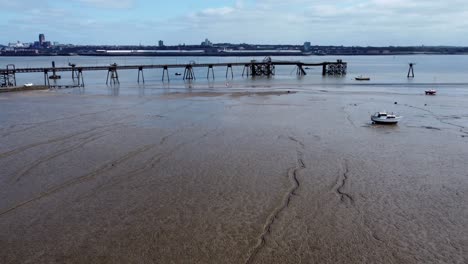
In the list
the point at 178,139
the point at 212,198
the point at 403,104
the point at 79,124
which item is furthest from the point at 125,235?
the point at 403,104

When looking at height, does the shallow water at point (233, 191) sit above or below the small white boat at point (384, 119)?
below

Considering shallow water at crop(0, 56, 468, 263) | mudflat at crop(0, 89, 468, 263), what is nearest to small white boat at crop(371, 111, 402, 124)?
mudflat at crop(0, 89, 468, 263)

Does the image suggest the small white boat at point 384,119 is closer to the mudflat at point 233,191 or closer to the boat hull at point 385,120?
the boat hull at point 385,120

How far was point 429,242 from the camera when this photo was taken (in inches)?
466

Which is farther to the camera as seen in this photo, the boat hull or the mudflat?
the boat hull

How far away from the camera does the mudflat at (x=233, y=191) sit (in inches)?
450

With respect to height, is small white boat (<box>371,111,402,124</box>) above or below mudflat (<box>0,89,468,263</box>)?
above

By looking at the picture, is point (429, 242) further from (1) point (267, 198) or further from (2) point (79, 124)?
(2) point (79, 124)

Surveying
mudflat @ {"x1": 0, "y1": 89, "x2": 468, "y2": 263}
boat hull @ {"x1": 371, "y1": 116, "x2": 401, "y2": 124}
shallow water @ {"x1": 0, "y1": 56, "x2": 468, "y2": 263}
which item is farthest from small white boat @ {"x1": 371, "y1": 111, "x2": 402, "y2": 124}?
shallow water @ {"x1": 0, "y1": 56, "x2": 468, "y2": 263}

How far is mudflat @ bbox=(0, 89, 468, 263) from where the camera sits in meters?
11.4

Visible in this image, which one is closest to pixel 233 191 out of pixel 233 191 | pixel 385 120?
pixel 233 191

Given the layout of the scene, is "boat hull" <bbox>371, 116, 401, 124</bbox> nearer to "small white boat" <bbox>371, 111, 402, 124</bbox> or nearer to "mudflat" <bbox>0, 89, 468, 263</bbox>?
"small white boat" <bbox>371, 111, 402, 124</bbox>

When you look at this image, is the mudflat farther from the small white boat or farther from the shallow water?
the small white boat

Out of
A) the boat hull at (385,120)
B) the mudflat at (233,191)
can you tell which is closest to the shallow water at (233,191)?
the mudflat at (233,191)
